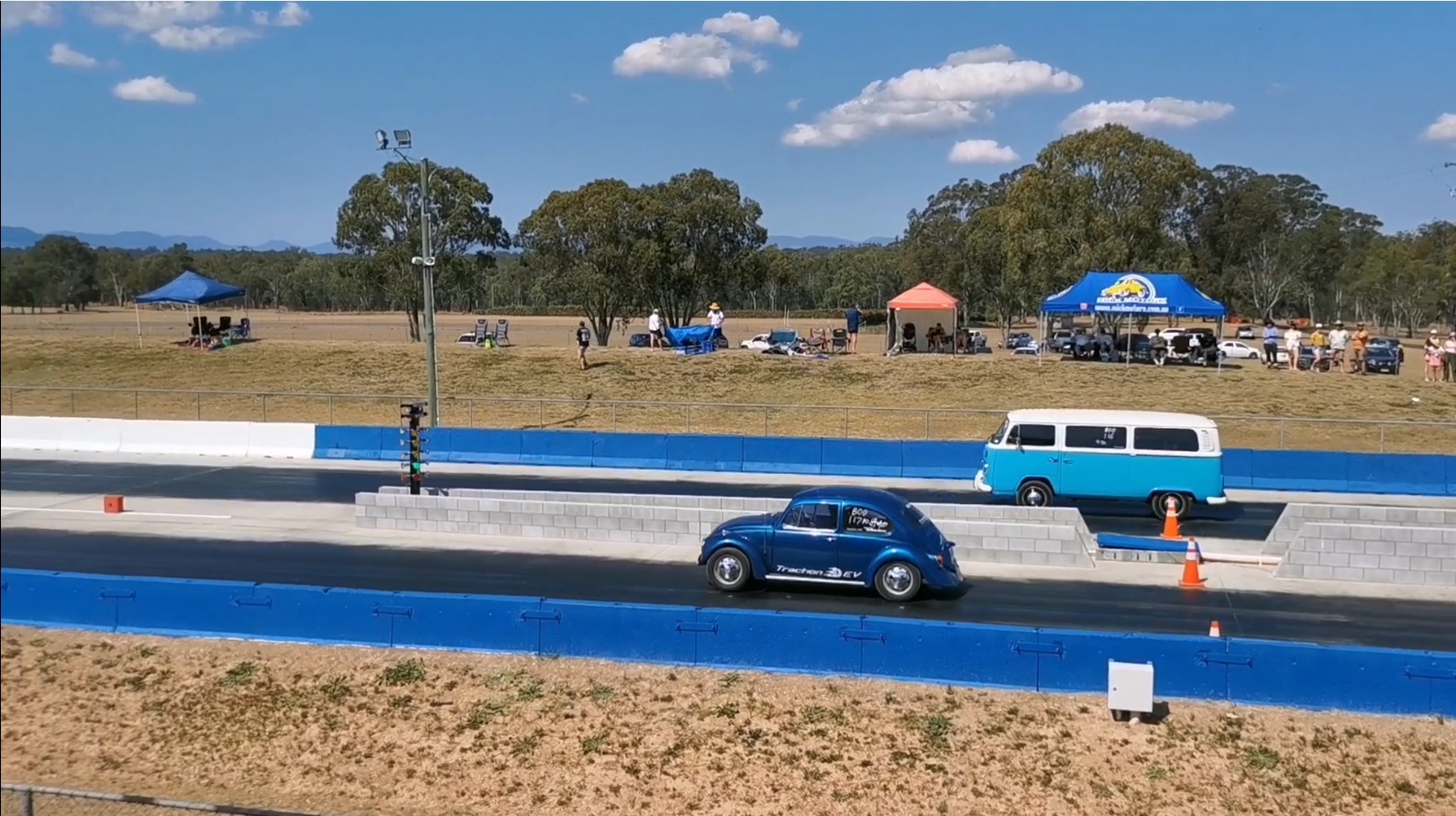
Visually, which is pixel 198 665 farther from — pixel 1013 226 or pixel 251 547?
pixel 1013 226

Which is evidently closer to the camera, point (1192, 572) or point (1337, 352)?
point (1192, 572)

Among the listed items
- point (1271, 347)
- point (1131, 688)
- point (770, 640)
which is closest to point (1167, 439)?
point (1131, 688)

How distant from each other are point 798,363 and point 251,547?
27131 millimetres

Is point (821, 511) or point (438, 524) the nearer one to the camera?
point (821, 511)

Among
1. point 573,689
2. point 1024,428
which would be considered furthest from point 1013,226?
point 573,689

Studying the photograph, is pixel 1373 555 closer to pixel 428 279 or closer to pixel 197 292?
pixel 428 279

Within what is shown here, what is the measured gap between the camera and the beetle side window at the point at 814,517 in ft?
56.1

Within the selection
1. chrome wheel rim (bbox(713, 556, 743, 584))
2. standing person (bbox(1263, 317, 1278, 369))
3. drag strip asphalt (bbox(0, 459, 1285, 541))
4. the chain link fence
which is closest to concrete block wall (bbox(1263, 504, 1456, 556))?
drag strip asphalt (bbox(0, 459, 1285, 541))

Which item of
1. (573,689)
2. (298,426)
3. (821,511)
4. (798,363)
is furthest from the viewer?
(798,363)

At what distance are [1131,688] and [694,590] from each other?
711cm

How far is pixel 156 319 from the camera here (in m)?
48.4

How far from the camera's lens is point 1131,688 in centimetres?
1247

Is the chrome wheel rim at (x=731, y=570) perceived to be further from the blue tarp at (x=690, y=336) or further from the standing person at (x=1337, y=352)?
the standing person at (x=1337, y=352)

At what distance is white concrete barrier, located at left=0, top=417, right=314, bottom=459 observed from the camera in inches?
1259
